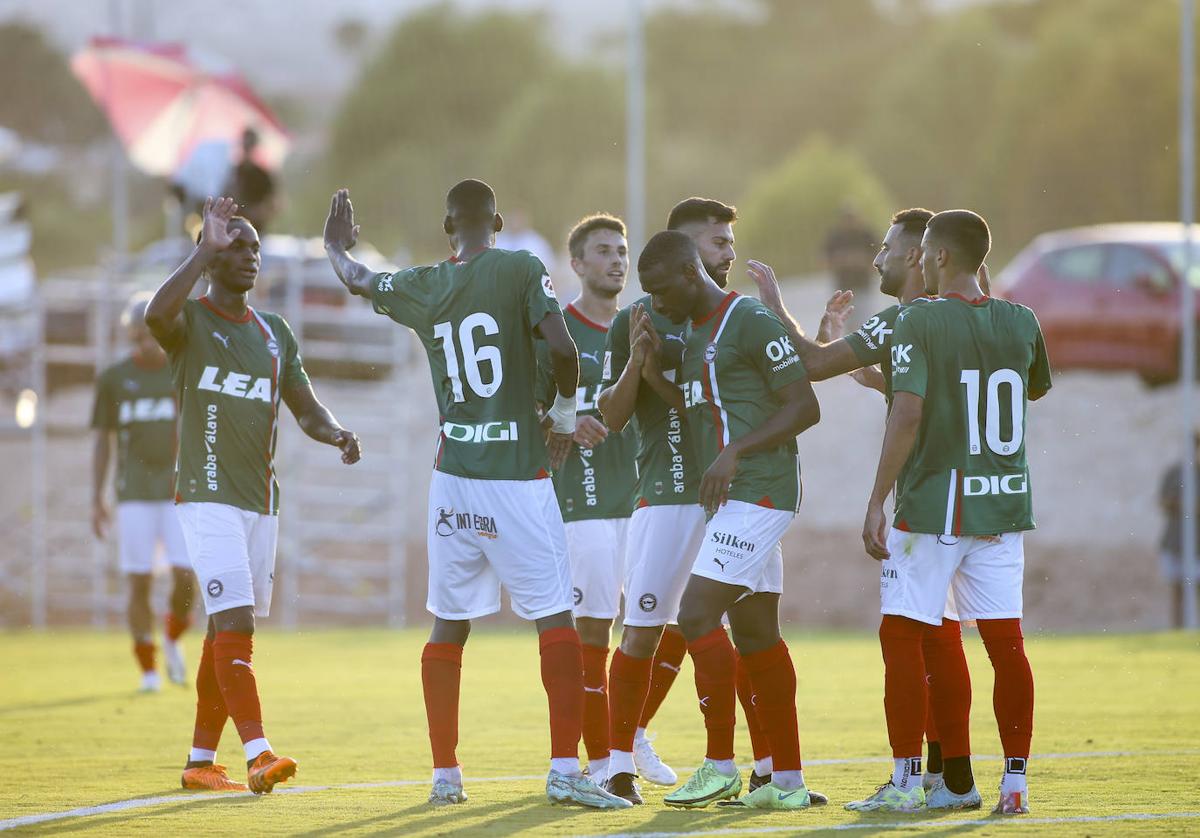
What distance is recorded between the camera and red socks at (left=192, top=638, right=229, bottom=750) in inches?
308

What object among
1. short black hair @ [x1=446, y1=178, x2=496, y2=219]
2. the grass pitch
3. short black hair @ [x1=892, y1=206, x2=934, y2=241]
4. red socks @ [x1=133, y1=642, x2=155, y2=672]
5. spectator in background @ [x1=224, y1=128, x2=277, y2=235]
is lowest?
the grass pitch

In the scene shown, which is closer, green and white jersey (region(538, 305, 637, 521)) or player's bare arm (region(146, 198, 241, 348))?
player's bare arm (region(146, 198, 241, 348))

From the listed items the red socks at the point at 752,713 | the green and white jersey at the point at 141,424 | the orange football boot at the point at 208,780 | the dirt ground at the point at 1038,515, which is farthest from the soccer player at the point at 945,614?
the dirt ground at the point at 1038,515

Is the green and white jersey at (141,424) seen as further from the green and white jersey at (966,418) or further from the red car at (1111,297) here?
the red car at (1111,297)

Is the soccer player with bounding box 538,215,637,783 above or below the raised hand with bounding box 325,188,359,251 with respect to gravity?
below

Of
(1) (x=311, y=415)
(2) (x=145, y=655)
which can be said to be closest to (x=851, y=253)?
(2) (x=145, y=655)

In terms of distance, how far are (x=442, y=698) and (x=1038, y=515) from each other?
17.5 meters

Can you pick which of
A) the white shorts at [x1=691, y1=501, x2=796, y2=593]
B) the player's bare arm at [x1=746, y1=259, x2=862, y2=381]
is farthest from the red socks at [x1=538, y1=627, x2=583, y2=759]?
the player's bare arm at [x1=746, y1=259, x2=862, y2=381]

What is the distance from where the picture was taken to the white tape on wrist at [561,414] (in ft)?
23.7

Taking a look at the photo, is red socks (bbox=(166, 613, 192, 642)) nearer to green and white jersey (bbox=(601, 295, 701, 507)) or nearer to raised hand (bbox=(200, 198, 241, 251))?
raised hand (bbox=(200, 198, 241, 251))

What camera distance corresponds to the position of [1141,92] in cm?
3475

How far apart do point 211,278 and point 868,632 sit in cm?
1265

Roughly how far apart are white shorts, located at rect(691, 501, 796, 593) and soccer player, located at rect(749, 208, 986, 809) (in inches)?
24.1

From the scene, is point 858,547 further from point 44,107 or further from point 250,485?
point 44,107
